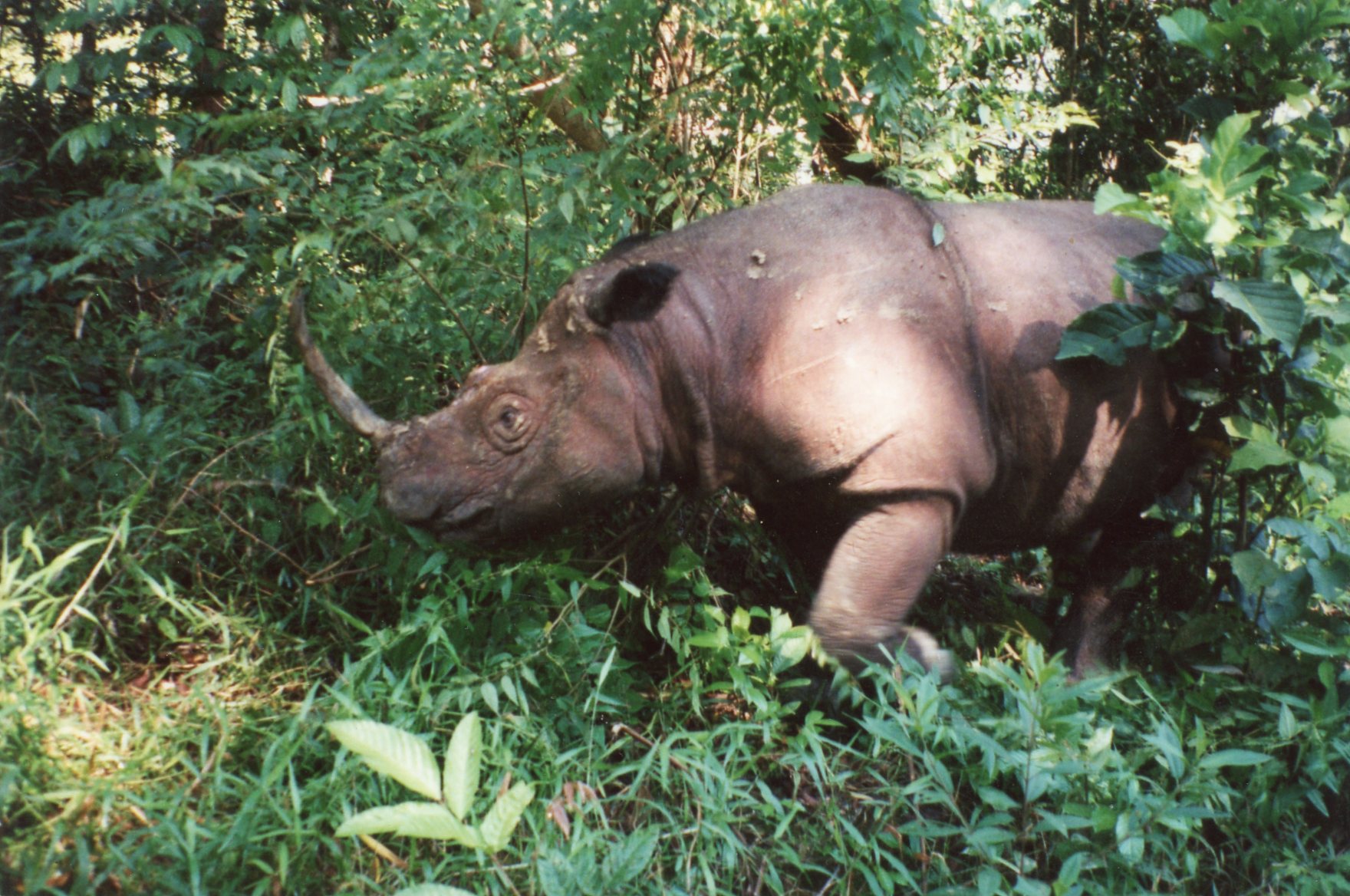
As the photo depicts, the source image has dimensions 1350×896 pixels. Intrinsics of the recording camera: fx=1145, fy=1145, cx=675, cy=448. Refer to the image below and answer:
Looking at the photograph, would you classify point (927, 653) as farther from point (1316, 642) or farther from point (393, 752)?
point (393, 752)

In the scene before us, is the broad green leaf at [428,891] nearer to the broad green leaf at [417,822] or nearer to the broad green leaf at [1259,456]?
the broad green leaf at [417,822]

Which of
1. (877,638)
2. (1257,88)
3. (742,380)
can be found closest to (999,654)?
(877,638)

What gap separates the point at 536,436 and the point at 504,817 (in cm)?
173

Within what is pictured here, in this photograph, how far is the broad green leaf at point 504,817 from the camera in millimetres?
2221

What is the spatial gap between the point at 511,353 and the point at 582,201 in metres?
0.64

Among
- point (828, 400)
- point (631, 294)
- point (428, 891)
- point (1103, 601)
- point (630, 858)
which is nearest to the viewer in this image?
point (428, 891)

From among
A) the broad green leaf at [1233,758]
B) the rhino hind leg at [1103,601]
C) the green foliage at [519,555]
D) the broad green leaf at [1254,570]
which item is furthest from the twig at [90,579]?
the broad green leaf at [1254,570]

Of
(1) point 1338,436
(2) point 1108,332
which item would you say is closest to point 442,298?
(2) point 1108,332

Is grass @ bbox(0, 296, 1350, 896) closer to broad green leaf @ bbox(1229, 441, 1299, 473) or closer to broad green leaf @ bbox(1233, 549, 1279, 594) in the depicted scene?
broad green leaf @ bbox(1233, 549, 1279, 594)

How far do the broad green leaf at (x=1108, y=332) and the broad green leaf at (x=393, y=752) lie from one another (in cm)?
244

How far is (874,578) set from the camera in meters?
3.58

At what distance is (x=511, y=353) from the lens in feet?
14.5

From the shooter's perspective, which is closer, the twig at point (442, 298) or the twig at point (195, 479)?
the twig at point (195, 479)

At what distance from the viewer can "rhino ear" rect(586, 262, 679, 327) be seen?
3.68m
